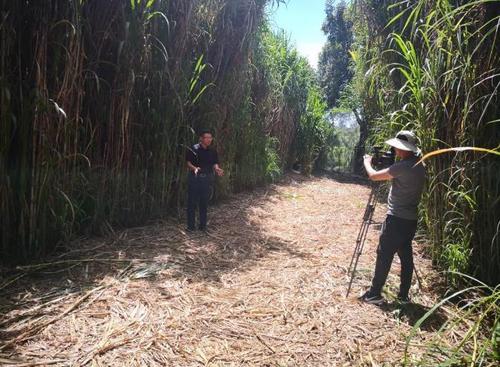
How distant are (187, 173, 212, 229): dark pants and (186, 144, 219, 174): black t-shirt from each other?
11 centimetres

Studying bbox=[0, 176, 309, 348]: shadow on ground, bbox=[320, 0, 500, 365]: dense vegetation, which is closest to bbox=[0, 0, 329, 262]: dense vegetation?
bbox=[0, 176, 309, 348]: shadow on ground

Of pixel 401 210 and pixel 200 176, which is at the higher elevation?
pixel 401 210

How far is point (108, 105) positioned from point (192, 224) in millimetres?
1681

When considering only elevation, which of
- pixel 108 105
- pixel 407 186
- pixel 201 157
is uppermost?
pixel 108 105

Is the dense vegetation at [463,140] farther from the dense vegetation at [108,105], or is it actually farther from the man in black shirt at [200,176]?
the dense vegetation at [108,105]

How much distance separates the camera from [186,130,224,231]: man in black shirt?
Answer: 4520 mm

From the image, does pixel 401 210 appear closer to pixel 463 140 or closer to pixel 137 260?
pixel 463 140

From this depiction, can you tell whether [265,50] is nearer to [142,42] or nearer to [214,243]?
[142,42]

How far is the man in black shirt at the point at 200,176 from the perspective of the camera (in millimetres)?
4520

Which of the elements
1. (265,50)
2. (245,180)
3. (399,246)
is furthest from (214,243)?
(265,50)

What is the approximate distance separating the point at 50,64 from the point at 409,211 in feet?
10.2

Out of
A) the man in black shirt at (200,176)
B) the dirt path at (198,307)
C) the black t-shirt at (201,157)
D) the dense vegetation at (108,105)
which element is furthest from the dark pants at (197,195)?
the dense vegetation at (108,105)

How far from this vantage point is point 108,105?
385cm

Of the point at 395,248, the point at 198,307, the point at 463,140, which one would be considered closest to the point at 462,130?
the point at 463,140
